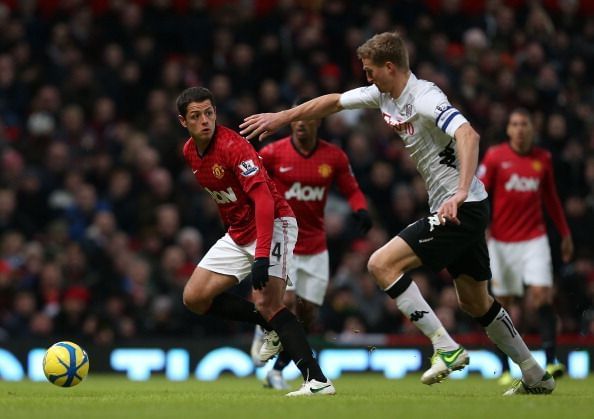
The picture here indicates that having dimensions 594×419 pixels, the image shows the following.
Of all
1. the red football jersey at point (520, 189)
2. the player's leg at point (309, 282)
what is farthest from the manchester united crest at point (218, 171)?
the red football jersey at point (520, 189)

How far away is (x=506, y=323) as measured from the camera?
7797mm

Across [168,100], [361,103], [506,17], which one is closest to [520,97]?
[506,17]

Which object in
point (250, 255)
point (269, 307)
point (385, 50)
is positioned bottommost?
point (269, 307)

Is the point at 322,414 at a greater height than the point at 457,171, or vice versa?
the point at 457,171

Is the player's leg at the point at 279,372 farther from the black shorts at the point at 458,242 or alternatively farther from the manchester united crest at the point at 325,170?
the black shorts at the point at 458,242

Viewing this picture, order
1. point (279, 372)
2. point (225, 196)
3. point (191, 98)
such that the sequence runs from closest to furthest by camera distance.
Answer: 1. point (191, 98)
2. point (225, 196)
3. point (279, 372)

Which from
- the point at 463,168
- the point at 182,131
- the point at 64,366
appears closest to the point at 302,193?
the point at 64,366

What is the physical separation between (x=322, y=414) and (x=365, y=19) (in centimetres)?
1183

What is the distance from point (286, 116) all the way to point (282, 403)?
1.87m

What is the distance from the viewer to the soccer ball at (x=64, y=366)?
801 centimetres

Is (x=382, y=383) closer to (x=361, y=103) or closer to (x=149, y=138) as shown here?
(x=361, y=103)

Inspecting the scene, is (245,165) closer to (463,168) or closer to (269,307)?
(269,307)

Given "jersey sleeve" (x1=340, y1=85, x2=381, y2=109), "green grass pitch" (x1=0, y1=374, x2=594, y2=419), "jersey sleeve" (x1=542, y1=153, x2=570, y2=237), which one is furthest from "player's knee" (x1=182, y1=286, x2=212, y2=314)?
"jersey sleeve" (x1=542, y1=153, x2=570, y2=237)

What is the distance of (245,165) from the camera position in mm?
7637
